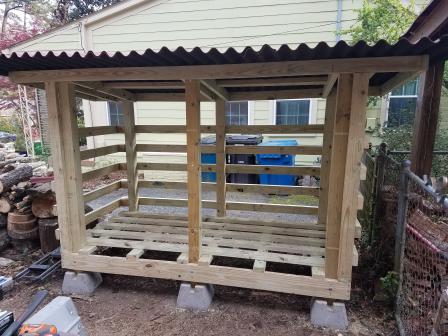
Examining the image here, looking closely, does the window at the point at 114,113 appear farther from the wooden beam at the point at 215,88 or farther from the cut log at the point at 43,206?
the wooden beam at the point at 215,88

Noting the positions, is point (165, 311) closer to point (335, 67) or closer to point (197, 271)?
point (197, 271)

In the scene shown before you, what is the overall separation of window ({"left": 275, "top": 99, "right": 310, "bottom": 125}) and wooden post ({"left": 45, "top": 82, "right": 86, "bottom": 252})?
4.78 m

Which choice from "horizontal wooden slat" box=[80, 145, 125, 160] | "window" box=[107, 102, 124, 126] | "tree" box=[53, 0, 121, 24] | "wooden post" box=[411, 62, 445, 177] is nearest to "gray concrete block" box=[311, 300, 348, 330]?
"wooden post" box=[411, 62, 445, 177]

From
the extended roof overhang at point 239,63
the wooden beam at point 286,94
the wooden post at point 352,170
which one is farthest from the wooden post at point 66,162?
the wooden post at point 352,170

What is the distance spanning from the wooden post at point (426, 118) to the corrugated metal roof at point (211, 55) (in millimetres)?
356

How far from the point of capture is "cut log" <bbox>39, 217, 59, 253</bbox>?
3.55 m

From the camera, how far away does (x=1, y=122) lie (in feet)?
48.4

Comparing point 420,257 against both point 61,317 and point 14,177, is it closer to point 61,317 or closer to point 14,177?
point 61,317

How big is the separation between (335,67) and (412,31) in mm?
1551

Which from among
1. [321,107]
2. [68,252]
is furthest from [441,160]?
[68,252]

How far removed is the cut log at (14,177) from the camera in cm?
365

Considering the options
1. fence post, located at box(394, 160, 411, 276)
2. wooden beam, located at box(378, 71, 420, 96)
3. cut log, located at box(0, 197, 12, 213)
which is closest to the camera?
wooden beam, located at box(378, 71, 420, 96)

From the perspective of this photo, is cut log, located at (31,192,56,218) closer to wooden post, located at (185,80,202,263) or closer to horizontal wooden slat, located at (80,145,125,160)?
horizontal wooden slat, located at (80,145,125,160)

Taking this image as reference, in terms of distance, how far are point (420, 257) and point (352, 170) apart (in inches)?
30.8
